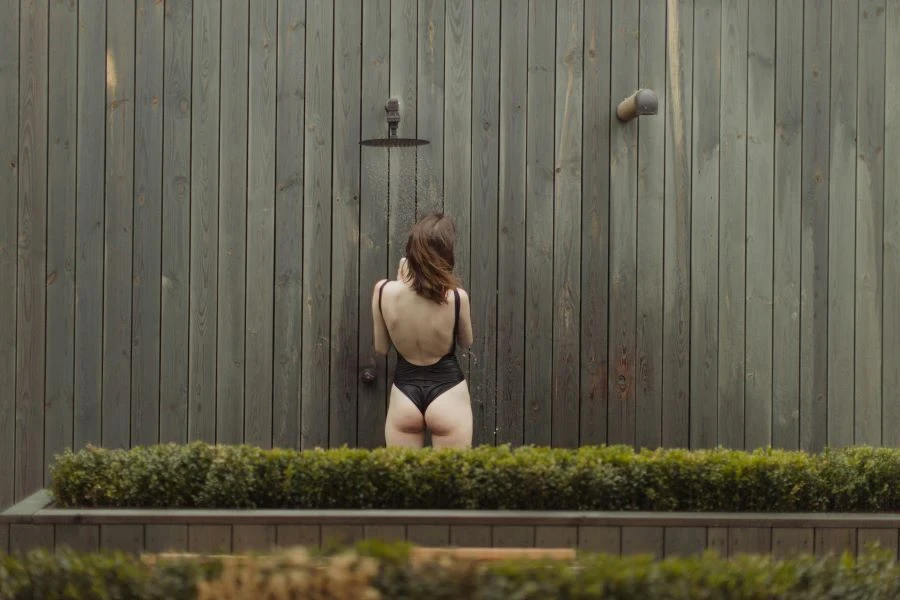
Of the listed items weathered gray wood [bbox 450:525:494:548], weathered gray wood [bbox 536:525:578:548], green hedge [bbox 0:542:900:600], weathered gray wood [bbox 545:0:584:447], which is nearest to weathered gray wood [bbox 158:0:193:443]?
weathered gray wood [bbox 545:0:584:447]

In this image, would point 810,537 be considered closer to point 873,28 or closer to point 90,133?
point 873,28

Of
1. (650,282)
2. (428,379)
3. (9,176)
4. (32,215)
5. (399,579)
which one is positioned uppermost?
(9,176)

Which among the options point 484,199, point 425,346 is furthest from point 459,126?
point 425,346

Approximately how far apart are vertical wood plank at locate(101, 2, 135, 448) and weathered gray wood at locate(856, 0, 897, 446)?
162 inches

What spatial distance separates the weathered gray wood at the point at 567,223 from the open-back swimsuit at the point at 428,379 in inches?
31.9

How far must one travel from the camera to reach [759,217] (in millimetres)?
6758

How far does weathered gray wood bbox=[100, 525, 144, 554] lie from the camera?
4141 mm

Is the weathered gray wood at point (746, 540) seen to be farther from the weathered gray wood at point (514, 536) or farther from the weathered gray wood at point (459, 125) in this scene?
the weathered gray wood at point (459, 125)

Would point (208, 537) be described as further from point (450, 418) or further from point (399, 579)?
point (450, 418)

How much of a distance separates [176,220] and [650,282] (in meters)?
2.69

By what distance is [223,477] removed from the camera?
434 cm

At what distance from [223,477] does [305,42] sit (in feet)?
10.1

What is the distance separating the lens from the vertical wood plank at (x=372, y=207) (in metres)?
6.61

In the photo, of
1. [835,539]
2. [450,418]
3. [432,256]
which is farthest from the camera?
[450,418]
